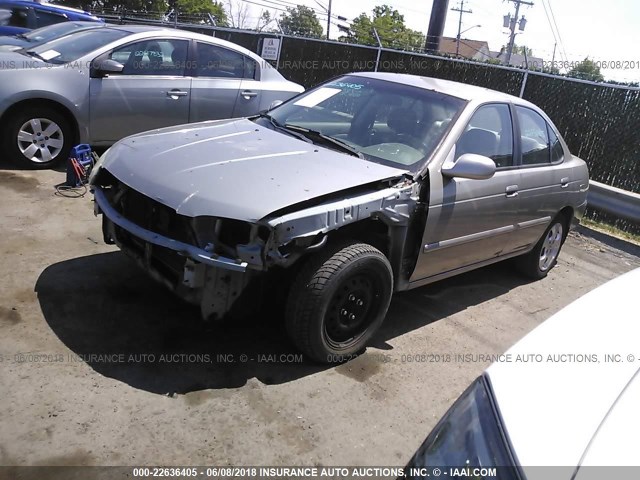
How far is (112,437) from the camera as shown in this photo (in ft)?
8.91

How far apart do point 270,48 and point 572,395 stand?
1484 cm

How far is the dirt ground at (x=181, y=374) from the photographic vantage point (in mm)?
2750

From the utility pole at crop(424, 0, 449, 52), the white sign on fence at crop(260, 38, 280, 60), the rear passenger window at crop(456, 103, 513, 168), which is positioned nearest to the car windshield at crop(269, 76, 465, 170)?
the rear passenger window at crop(456, 103, 513, 168)

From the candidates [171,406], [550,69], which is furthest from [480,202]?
[550,69]

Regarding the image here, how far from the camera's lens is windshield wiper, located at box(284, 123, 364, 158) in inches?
158

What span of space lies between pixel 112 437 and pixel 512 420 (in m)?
1.94

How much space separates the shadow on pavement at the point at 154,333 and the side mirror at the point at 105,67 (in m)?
→ 2.70

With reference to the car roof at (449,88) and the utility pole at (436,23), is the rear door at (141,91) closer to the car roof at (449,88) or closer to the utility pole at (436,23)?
the car roof at (449,88)

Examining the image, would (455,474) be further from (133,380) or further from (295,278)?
(133,380)

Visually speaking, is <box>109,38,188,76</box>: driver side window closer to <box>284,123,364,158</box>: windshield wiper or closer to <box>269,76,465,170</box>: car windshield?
<box>269,76,465,170</box>: car windshield

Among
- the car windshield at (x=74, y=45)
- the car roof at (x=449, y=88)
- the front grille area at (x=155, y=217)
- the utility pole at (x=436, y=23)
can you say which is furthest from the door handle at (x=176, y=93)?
the utility pole at (x=436, y=23)

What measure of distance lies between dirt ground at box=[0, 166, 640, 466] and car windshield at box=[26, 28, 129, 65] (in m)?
2.41

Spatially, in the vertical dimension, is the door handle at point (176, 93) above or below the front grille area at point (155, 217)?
above

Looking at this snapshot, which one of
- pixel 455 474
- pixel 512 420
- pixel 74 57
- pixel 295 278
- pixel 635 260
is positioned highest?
pixel 74 57
